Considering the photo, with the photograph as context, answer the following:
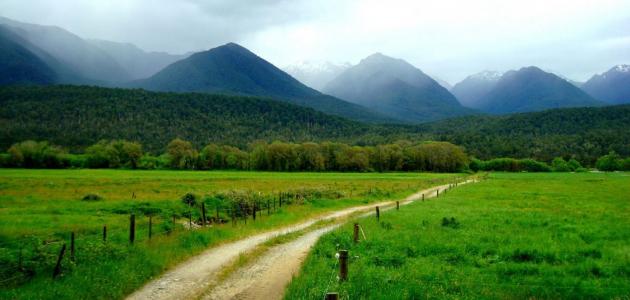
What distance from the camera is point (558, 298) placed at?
11.3 meters

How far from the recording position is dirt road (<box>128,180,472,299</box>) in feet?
41.1

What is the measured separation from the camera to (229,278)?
46.8 feet

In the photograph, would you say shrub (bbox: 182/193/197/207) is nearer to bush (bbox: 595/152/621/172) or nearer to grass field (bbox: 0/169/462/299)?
grass field (bbox: 0/169/462/299)

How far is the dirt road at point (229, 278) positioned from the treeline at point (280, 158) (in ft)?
428

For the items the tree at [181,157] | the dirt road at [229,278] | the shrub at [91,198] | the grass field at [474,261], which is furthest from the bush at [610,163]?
the dirt road at [229,278]

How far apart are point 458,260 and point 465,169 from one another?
6041 inches

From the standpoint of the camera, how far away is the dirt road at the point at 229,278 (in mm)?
12531

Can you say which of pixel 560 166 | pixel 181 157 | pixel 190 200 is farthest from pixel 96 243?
pixel 560 166

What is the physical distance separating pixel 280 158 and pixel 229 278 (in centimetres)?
13660

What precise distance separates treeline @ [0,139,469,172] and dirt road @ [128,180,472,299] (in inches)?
5139

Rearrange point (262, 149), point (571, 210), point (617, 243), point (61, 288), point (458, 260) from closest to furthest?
point (61, 288) < point (458, 260) < point (617, 243) < point (571, 210) < point (262, 149)

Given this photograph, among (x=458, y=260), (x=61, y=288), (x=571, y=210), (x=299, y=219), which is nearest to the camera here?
(x=61, y=288)

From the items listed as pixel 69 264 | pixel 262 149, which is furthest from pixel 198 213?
pixel 262 149

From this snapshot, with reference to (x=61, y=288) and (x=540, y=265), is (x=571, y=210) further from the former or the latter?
(x=61, y=288)
